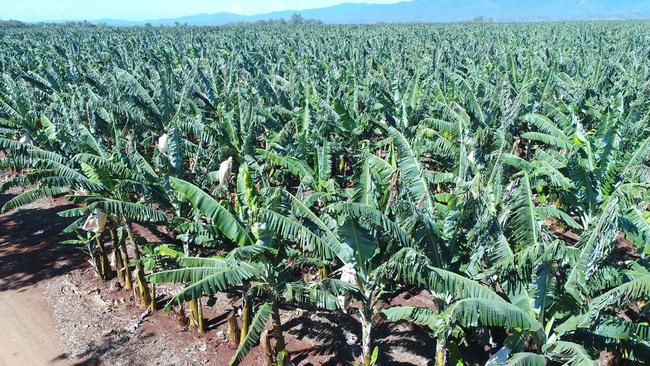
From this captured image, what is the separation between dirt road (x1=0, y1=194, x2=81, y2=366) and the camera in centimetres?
769

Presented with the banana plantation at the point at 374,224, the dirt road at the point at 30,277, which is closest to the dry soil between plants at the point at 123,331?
the dirt road at the point at 30,277

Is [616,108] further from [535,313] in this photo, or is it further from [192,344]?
[192,344]

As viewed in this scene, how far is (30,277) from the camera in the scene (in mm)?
9680

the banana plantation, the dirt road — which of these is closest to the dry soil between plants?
the dirt road

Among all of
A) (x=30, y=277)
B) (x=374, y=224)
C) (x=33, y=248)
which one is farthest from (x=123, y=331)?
(x=374, y=224)

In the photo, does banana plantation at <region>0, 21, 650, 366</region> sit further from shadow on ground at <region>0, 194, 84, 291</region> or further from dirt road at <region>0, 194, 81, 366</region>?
dirt road at <region>0, 194, 81, 366</region>

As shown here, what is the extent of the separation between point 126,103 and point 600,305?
11.4m

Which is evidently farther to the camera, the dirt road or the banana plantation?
the dirt road

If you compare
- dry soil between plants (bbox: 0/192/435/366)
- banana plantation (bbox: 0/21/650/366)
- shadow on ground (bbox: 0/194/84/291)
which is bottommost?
dry soil between plants (bbox: 0/192/435/366)

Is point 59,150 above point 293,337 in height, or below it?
above

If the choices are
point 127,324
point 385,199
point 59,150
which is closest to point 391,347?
point 385,199

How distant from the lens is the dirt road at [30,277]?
7688mm

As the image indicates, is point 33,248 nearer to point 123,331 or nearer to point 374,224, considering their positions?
point 123,331

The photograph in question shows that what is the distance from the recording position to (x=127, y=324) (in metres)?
8.33
